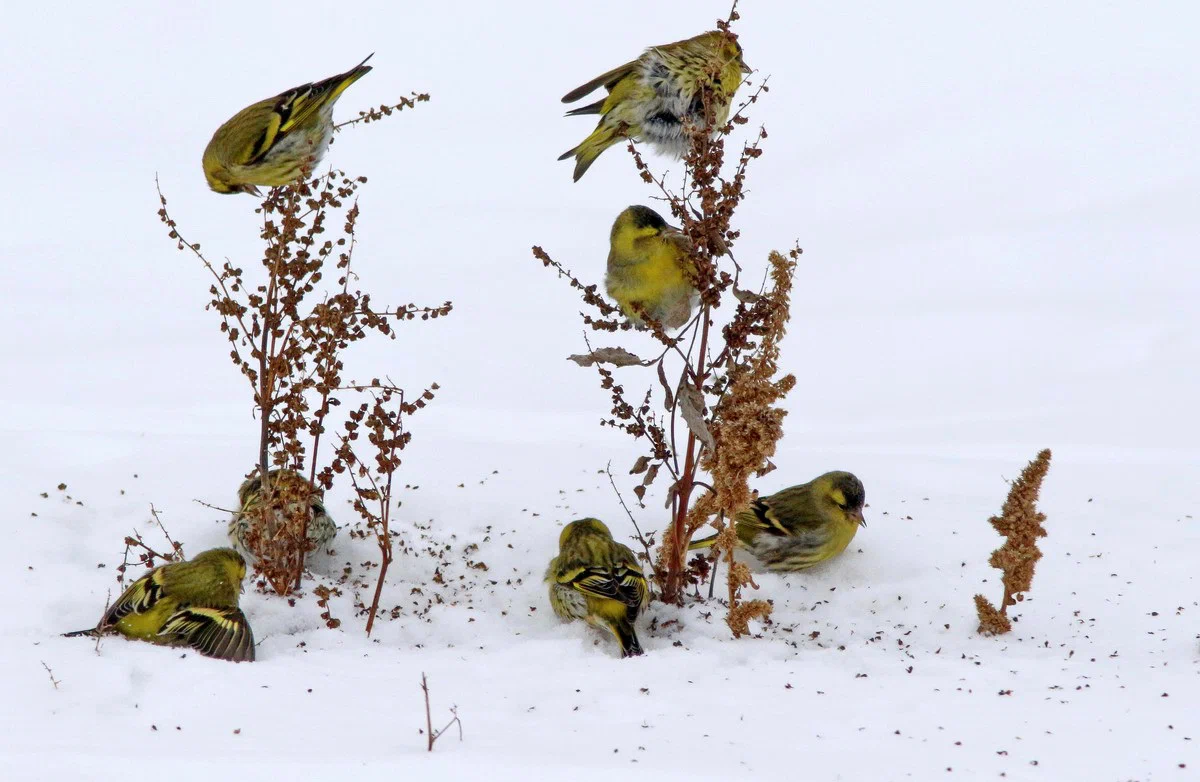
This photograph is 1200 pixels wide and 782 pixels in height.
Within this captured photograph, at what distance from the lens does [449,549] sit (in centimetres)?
530

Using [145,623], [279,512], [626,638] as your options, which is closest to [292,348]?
[279,512]

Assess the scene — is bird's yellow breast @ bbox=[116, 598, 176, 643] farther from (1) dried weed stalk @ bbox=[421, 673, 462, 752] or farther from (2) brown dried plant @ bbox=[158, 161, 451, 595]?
(1) dried weed stalk @ bbox=[421, 673, 462, 752]

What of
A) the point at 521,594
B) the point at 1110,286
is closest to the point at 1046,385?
the point at 1110,286

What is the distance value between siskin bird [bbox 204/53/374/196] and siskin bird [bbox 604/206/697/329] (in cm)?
128

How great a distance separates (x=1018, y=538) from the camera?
4.32 m

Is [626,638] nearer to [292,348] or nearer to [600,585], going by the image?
[600,585]

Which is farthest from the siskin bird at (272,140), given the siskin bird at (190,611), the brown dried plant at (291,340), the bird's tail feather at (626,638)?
the bird's tail feather at (626,638)

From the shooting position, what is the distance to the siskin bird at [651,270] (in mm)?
4395

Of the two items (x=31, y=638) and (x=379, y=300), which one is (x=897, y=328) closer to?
(x=379, y=300)

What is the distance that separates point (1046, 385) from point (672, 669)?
16.1 feet

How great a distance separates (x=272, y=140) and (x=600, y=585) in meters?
2.14

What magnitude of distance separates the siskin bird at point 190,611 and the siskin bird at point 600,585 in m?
1.11

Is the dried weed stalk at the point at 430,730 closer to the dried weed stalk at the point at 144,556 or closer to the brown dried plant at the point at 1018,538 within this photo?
the dried weed stalk at the point at 144,556

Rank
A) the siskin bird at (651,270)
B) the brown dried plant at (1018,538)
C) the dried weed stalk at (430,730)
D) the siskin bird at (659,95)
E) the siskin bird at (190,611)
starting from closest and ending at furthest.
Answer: the dried weed stalk at (430,730), the siskin bird at (190,611), the brown dried plant at (1018,538), the siskin bird at (651,270), the siskin bird at (659,95)
